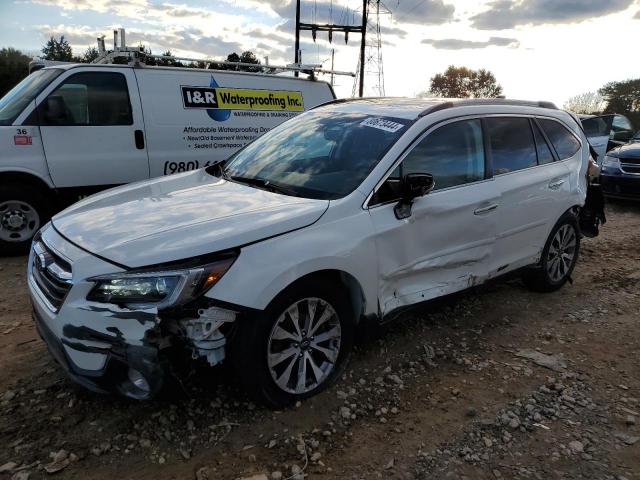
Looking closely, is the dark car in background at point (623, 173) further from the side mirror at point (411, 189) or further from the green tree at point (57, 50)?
the green tree at point (57, 50)

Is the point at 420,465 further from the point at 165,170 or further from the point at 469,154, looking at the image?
the point at 165,170

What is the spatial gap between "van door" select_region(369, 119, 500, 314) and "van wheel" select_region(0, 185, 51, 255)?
14.6ft

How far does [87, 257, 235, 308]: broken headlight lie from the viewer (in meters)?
2.46

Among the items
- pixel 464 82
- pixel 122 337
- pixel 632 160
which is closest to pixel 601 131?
pixel 632 160

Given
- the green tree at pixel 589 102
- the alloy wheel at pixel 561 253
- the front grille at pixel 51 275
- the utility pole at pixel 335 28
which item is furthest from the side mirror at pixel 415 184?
the green tree at pixel 589 102

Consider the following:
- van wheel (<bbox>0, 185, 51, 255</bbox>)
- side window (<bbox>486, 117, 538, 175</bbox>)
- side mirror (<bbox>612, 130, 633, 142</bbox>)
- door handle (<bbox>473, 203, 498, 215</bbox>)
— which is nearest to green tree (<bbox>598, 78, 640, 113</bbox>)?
side mirror (<bbox>612, 130, 633, 142</bbox>)

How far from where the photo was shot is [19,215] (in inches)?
230

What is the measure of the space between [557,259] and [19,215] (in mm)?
5757

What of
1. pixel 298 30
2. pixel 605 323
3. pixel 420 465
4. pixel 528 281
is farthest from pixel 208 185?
pixel 298 30

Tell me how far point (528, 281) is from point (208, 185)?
315cm

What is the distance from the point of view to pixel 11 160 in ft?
18.6

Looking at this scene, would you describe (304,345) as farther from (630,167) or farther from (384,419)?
(630,167)

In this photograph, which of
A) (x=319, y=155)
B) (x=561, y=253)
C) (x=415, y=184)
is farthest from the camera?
(x=561, y=253)

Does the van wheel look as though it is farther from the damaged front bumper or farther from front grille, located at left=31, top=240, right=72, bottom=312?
the damaged front bumper
